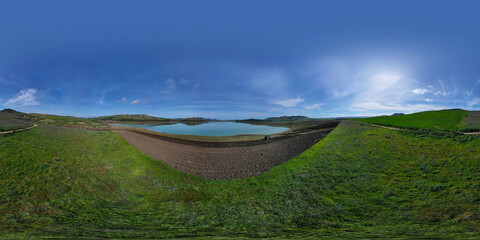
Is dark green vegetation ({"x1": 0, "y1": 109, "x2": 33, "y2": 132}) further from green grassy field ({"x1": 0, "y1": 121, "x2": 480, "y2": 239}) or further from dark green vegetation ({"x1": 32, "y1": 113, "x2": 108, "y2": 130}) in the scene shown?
green grassy field ({"x1": 0, "y1": 121, "x2": 480, "y2": 239})

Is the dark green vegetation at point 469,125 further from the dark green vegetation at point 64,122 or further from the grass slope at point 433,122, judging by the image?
the dark green vegetation at point 64,122

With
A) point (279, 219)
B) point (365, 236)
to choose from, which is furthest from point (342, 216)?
point (279, 219)

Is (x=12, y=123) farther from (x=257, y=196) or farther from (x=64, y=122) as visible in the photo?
(x=257, y=196)

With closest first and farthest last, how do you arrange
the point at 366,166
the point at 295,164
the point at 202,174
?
the point at 366,166 → the point at 295,164 → the point at 202,174

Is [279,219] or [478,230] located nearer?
[478,230]

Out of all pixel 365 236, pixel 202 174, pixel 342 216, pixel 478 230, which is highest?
pixel 478 230

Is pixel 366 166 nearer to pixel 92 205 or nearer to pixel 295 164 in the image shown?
pixel 295 164

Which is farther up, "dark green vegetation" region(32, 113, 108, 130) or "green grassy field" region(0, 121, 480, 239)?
"dark green vegetation" region(32, 113, 108, 130)

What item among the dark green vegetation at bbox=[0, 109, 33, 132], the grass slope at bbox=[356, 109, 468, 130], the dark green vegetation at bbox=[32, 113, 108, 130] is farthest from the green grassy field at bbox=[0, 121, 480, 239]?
the dark green vegetation at bbox=[32, 113, 108, 130]
